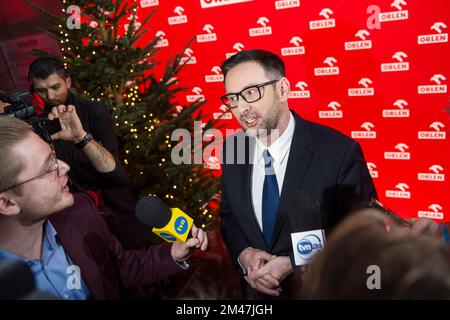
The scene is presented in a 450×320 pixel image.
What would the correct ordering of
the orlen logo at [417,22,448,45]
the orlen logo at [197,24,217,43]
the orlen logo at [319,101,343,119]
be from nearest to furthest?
the orlen logo at [417,22,448,45] → the orlen logo at [319,101,343,119] → the orlen logo at [197,24,217,43]

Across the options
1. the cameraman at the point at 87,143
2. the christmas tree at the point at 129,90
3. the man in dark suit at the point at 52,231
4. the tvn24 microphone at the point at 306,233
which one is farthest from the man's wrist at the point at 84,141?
the tvn24 microphone at the point at 306,233

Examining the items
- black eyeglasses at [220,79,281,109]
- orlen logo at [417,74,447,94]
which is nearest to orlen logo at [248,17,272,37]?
orlen logo at [417,74,447,94]

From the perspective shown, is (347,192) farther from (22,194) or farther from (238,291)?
(238,291)

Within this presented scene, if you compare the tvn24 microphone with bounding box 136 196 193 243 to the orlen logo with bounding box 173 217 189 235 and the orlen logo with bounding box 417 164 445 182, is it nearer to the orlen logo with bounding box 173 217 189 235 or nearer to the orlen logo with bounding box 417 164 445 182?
the orlen logo with bounding box 173 217 189 235

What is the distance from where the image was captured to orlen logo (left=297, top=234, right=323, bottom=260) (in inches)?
53.9

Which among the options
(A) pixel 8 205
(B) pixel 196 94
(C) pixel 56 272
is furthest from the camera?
(B) pixel 196 94

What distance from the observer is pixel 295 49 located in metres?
3.83

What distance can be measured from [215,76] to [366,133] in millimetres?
1959

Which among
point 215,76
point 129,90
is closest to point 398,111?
point 215,76

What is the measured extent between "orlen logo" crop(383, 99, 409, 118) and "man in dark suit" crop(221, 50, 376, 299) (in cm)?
208

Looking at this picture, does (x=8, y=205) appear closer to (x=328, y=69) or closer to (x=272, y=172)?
(x=272, y=172)

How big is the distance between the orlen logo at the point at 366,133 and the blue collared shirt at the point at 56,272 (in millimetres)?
3355

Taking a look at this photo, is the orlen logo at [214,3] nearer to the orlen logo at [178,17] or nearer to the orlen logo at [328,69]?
the orlen logo at [178,17]

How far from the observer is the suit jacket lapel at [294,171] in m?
1.80
